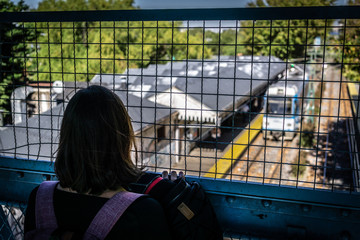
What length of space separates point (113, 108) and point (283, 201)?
3.32 ft

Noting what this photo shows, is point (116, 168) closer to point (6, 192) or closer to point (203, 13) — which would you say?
point (203, 13)

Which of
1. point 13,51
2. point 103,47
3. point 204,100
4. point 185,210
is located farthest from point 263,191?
point 103,47

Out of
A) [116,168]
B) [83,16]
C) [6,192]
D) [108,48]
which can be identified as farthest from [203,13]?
[108,48]

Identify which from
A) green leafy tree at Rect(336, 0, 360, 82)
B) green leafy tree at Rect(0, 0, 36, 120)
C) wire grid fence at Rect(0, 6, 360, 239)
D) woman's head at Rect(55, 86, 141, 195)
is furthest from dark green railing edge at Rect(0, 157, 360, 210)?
woman's head at Rect(55, 86, 141, 195)

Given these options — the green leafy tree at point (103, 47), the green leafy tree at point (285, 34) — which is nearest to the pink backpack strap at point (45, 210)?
the green leafy tree at point (285, 34)

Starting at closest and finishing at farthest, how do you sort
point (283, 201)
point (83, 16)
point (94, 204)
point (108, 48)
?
point (94, 204)
point (283, 201)
point (83, 16)
point (108, 48)

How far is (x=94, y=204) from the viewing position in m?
1.17

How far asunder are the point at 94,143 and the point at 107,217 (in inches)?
8.9

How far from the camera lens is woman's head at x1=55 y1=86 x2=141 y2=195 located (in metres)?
1.15

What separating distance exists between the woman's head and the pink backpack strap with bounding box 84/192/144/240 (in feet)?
0.25

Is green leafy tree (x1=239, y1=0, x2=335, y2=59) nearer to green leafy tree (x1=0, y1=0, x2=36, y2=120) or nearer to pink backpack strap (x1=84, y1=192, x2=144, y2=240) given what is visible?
pink backpack strap (x1=84, y1=192, x2=144, y2=240)

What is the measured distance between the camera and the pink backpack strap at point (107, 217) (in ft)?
3.56

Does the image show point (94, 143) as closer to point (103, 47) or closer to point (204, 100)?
point (204, 100)

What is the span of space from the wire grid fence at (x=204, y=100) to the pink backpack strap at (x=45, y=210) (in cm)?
44
